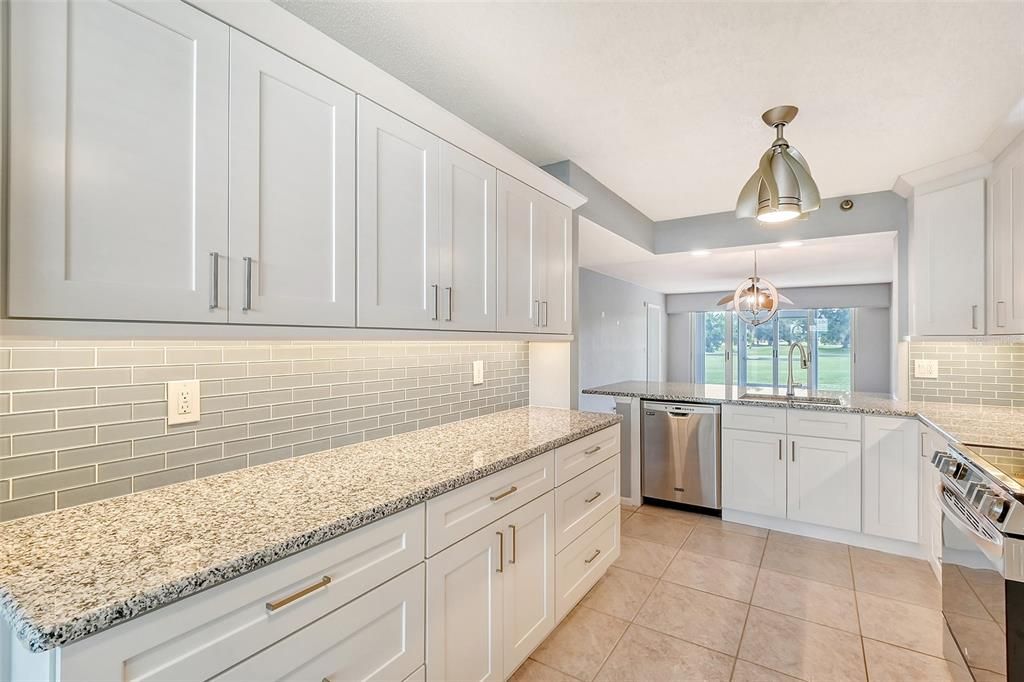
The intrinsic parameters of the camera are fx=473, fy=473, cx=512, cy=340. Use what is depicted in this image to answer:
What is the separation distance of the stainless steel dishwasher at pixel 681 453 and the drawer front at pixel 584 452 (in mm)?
1149

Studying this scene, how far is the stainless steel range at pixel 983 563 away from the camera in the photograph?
1.37 metres

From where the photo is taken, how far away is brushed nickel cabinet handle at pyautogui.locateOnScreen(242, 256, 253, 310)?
4.16 ft

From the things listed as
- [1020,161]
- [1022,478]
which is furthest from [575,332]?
[1020,161]

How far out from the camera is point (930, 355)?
127 inches

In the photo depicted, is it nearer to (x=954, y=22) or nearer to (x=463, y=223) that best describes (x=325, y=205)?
(x=463, y=223)

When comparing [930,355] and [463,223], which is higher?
[463,223]

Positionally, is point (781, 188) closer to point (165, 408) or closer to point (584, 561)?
point (584, 561)

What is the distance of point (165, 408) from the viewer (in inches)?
54.2

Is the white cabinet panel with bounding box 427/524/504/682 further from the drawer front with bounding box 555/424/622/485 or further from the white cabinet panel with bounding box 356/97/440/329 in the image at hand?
the white cabinet panel with bounding box 356/97/440/329

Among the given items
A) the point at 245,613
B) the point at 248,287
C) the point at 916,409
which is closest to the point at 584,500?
the point at 245,613

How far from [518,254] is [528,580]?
4.87 ft

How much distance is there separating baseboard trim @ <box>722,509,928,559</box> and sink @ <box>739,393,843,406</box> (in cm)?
83

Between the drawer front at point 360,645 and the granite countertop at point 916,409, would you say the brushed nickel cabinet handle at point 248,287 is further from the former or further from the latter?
the granite countertop at point 916,409

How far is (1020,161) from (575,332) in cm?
235
